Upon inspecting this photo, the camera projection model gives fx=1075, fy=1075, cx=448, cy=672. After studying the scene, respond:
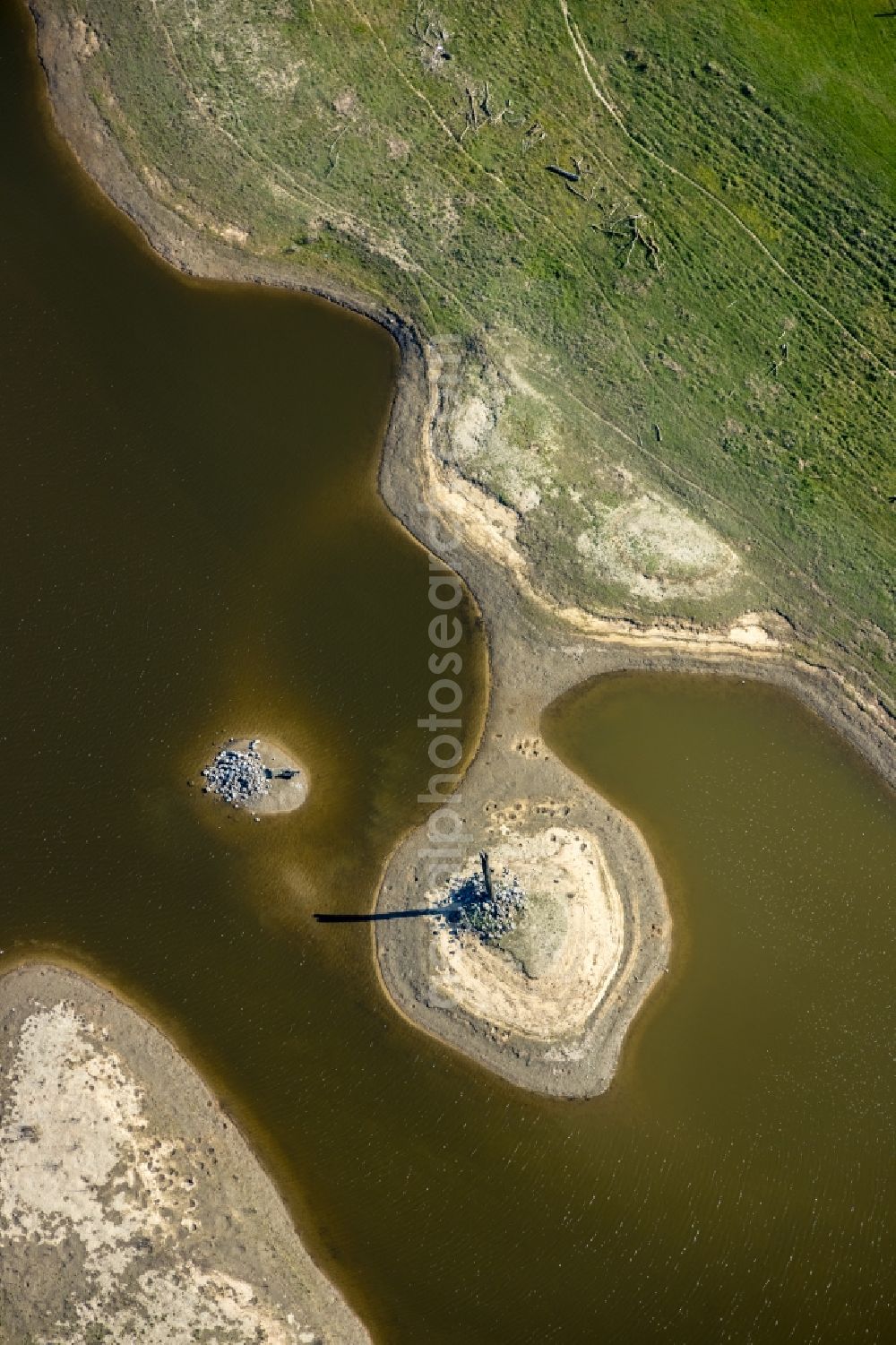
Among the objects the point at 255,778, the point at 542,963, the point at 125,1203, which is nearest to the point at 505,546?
the point at 255,778

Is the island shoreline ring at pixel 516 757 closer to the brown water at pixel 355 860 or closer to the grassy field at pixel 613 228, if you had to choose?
the brown water at pixel 355 860

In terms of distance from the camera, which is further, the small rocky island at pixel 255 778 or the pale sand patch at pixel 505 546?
the pale sand patch at pixel 505 546

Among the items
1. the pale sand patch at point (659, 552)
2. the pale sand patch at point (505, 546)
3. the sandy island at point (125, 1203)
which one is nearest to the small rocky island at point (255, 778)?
→ the sandy island at point (125, 1203)

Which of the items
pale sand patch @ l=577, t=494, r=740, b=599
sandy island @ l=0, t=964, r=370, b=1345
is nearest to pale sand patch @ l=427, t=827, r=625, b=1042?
sandy island @ l=0, t=964, r=370, b=1345

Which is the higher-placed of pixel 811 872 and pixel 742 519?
pixel 742 519

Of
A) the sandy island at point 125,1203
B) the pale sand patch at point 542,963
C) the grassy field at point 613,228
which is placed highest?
the grassy field at point 613,228

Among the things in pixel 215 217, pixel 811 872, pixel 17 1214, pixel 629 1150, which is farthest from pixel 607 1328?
pixel 215 217

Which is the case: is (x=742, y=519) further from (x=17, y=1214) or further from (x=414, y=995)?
(x=17, y=1214)
